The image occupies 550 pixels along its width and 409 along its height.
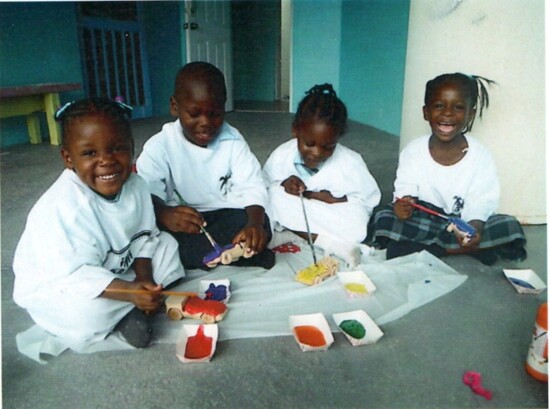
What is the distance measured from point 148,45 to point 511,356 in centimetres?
391

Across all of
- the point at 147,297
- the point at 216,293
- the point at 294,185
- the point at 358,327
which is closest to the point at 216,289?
the point at 216,293

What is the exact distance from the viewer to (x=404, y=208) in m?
1.31

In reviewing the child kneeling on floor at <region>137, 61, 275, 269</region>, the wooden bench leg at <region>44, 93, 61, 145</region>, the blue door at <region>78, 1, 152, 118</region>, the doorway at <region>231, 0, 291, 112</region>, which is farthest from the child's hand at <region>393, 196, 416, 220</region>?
the doorway at <region>231, 0, 291, 112</region>

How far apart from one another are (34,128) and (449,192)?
2571 millimetres

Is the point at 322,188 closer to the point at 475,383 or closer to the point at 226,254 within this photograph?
the point at 226,254

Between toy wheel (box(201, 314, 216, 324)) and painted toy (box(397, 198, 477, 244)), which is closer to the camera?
toy wheel (box(201, 314, 216, 324))

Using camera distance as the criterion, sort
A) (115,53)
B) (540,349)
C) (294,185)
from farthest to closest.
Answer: (115,53), (294,185), (540,349)

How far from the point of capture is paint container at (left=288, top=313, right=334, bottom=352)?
0.89 metres

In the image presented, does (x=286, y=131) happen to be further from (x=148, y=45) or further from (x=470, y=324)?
(x=470, y=324)

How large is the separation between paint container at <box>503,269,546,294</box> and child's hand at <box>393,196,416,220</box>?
29 centimetres

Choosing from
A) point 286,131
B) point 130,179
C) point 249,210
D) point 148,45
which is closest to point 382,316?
point 249,210

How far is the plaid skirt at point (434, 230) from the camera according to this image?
1277 mm

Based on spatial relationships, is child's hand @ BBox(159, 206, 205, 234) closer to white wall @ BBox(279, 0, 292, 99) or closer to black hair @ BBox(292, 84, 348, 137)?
black hair @ BBox(292, 84, 348, 137)

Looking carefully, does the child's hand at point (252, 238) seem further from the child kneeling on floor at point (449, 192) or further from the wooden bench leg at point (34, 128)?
the wooden bench leg at point (34, 128)
